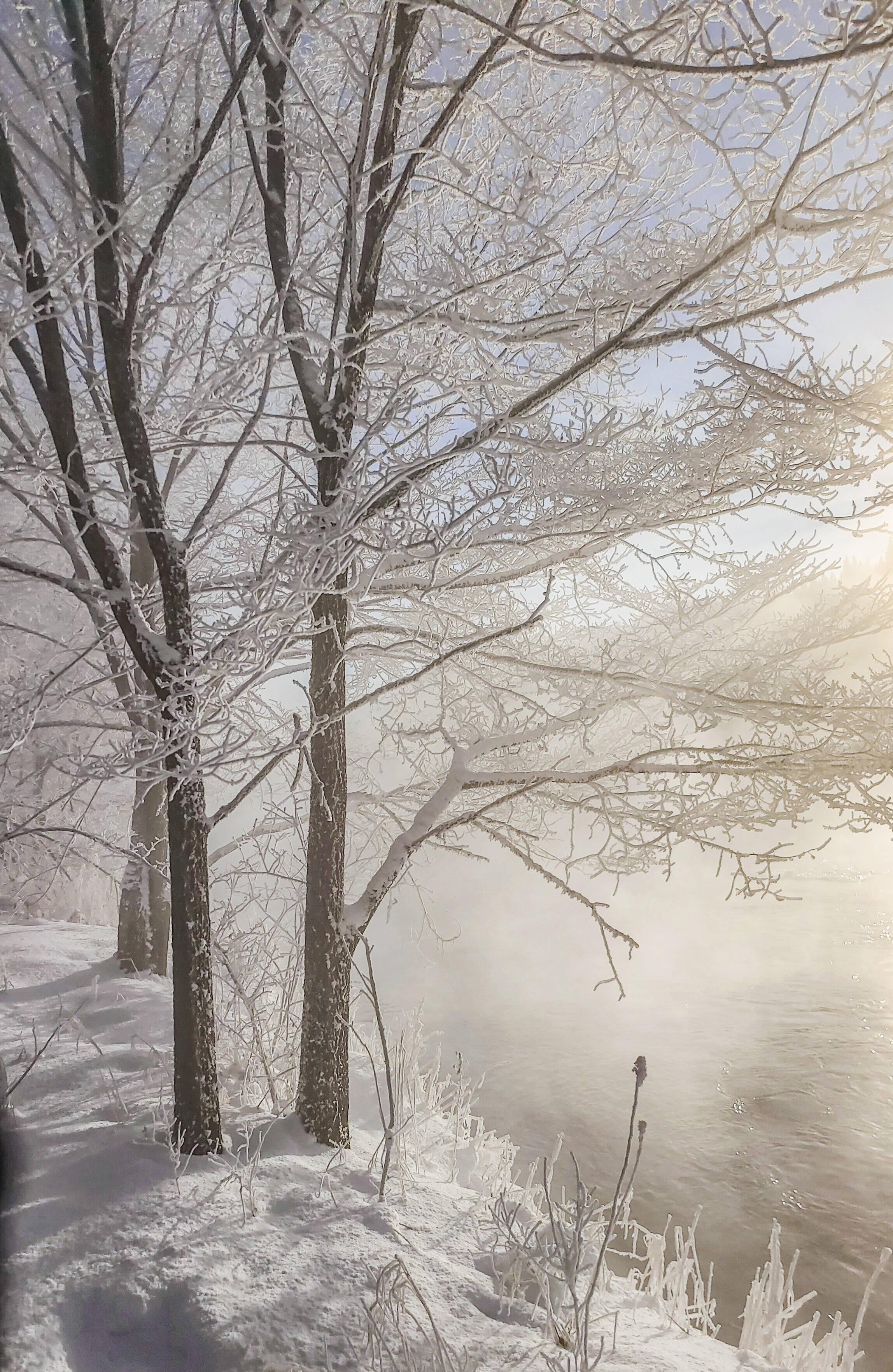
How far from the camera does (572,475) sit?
13.2ft

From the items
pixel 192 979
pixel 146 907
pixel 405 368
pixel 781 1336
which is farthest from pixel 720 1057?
pixel 405 368

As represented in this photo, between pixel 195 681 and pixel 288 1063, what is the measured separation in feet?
10.8

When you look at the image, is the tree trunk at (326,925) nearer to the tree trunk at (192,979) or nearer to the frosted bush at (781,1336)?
the tree trunk at (192,979)

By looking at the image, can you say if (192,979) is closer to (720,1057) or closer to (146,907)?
(146,907)

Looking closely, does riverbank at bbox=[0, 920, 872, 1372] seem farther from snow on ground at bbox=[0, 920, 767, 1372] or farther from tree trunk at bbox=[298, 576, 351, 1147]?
tree trunk at bbox=[298, 576, 351, 1147]

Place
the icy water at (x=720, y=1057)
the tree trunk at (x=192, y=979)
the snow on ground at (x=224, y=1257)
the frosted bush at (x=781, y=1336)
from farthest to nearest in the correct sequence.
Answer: the icy water at (x=720, y=1057) → the tree trunk at (x=192, y=979) → the frosted bush at (x=781, y=1336) → the snow on ground at (x=224, y=1257)

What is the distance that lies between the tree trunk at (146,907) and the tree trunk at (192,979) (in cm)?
346

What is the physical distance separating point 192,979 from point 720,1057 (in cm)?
848

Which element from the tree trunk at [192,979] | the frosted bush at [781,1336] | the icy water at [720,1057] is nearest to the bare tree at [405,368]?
the tree trunk at [192,979]

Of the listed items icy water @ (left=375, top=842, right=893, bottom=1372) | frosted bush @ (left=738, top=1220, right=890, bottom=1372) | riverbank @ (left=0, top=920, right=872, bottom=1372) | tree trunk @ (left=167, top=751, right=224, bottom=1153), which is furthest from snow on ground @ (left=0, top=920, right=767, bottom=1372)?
icy water @ (left=375, top=842, right=893, bottom=1372)

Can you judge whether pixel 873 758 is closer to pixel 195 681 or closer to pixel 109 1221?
pixel 195 681

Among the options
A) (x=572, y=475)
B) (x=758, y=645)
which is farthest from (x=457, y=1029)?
(x=572, y=475)

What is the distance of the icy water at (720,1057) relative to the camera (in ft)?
20.3

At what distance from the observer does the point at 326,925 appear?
4.17m
